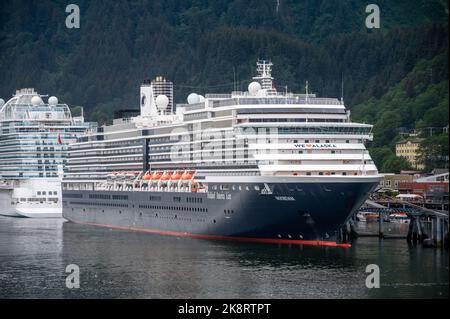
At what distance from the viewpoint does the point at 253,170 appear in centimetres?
8619

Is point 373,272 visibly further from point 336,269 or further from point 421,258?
point 421,258

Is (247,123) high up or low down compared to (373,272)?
up

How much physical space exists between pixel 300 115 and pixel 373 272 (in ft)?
65.7

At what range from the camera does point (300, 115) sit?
8788 centimetres

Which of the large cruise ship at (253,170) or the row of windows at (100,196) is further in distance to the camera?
the row of windows at (100,196)

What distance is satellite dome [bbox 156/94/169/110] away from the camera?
368 ft

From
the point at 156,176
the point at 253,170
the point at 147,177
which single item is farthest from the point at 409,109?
the point at 253,170

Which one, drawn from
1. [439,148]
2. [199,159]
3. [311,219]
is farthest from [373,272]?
[439,148]

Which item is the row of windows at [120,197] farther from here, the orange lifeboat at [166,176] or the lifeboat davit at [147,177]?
the orange lifeboat at [166,176]

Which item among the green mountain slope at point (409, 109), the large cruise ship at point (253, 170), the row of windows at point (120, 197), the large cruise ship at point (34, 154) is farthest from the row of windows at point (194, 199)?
the green mountain slope at point (409, 109)

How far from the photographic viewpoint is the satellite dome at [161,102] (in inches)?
4414

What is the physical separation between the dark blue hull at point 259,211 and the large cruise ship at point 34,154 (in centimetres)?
3084

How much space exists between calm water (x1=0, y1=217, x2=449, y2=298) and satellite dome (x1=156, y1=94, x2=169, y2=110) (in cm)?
1946

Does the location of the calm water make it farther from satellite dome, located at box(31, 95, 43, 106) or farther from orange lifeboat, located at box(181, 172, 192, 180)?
satellite dome, located at box(31, 95, 43, 106)
